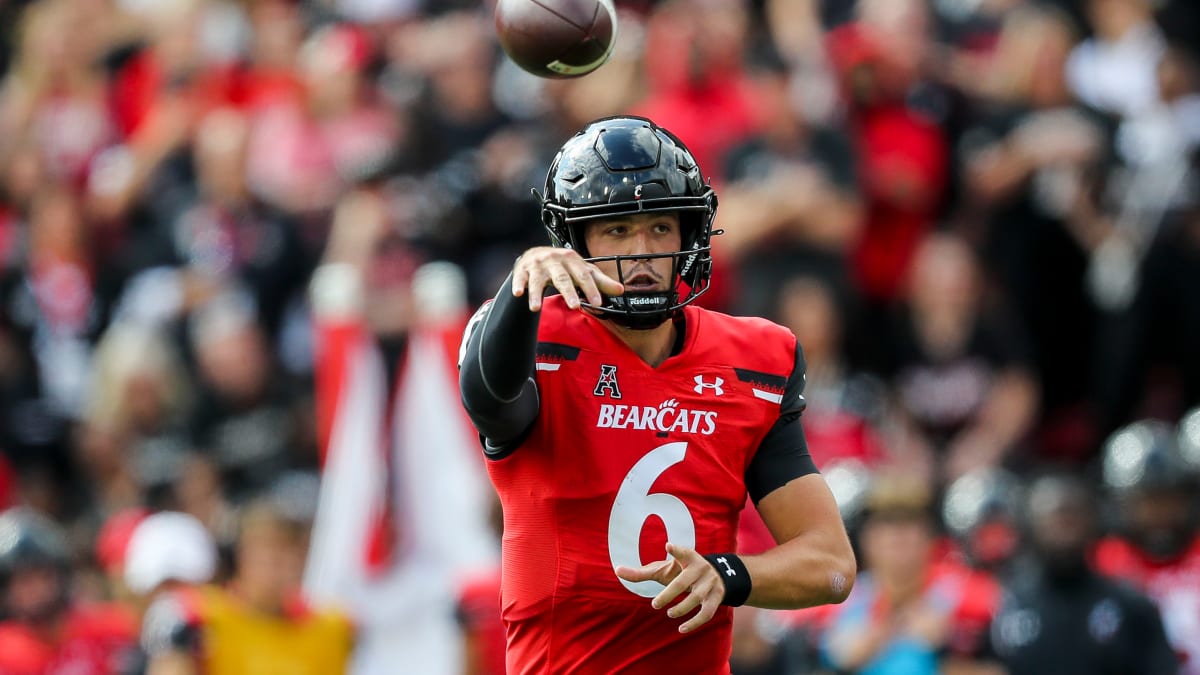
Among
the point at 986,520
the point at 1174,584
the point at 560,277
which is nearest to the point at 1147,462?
the point at 1174,584

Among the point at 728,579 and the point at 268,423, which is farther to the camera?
the point at 268,423

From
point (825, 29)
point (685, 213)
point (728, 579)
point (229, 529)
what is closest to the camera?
point (728, 579)

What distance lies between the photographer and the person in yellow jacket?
7.83 metres

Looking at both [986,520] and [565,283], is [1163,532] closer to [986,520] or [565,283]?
[986,520]

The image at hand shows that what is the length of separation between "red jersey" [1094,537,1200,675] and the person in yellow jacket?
3.54 metres

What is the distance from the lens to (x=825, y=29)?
36.5 ft

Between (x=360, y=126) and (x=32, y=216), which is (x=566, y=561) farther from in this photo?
(x=32, y=216)

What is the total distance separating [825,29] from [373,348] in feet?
11.6

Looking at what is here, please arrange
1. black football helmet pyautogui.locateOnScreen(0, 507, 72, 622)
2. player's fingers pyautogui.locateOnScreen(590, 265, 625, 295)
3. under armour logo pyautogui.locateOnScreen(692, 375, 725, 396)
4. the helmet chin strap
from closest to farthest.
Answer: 1. player's fingers pyautogui.locateOnScreen(590, 265, 625, 295)
2. the helmet chin strap
3. under armour logo pyautogui.locateOnScreen(692, 375, 725, 396)
4. black football helmet pyautogui.locateOnScreen(0, 507, 72, 622)

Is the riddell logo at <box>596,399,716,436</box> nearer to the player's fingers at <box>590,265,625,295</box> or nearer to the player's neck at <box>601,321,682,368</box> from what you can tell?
the player's neck at <box>601,321,682,368</box>

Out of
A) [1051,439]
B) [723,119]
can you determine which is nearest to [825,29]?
[723,119]

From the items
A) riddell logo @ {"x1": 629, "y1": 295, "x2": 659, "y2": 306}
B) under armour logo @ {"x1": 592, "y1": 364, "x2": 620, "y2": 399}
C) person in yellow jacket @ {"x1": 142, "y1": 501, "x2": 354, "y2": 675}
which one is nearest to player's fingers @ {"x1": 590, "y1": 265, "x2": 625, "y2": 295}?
riddell logo @ {"x1": 629, "y1": 295, "x2": 659, "y2": 306}

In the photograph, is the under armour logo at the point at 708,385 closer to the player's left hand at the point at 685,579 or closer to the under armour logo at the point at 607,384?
the under armour logo at the point at 607,384

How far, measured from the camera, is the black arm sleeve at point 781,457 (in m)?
4.68
